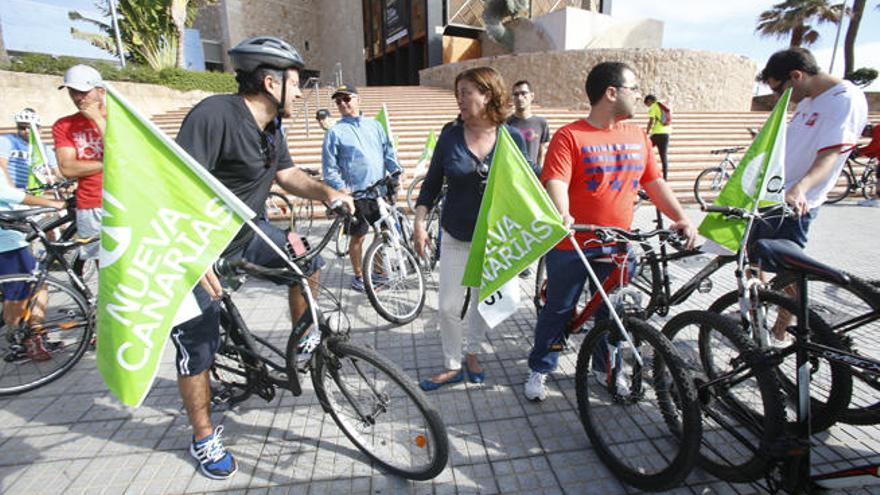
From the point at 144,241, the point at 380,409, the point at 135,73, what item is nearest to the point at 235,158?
the point at 144,241

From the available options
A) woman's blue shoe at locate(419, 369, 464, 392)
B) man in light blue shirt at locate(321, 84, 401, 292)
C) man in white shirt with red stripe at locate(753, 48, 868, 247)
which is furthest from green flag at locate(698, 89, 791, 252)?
man in light blue shirt at locate(321, 84, 401, 292)

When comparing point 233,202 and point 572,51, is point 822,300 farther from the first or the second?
→ point 572,51

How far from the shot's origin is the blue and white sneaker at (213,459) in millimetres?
2154

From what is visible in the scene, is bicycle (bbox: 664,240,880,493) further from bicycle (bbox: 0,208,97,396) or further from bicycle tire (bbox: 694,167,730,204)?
bicycle tire (bbox: 694,167,730,204)

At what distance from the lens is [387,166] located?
4.66 metres

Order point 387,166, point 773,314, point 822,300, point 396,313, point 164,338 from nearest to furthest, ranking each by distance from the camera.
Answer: point 164,338
point 822,300
point 773,314
point 396,313
point 387,166

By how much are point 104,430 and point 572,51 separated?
55.5 ft

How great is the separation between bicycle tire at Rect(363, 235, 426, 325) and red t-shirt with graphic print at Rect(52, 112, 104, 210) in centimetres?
215

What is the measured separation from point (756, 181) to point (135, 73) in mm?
18372

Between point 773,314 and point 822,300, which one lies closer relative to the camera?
point 822,300

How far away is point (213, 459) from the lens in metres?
2.17

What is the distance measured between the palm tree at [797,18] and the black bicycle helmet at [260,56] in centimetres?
3683

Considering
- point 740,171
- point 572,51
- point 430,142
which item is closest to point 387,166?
point 430,142

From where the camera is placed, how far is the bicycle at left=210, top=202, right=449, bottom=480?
1.97m
